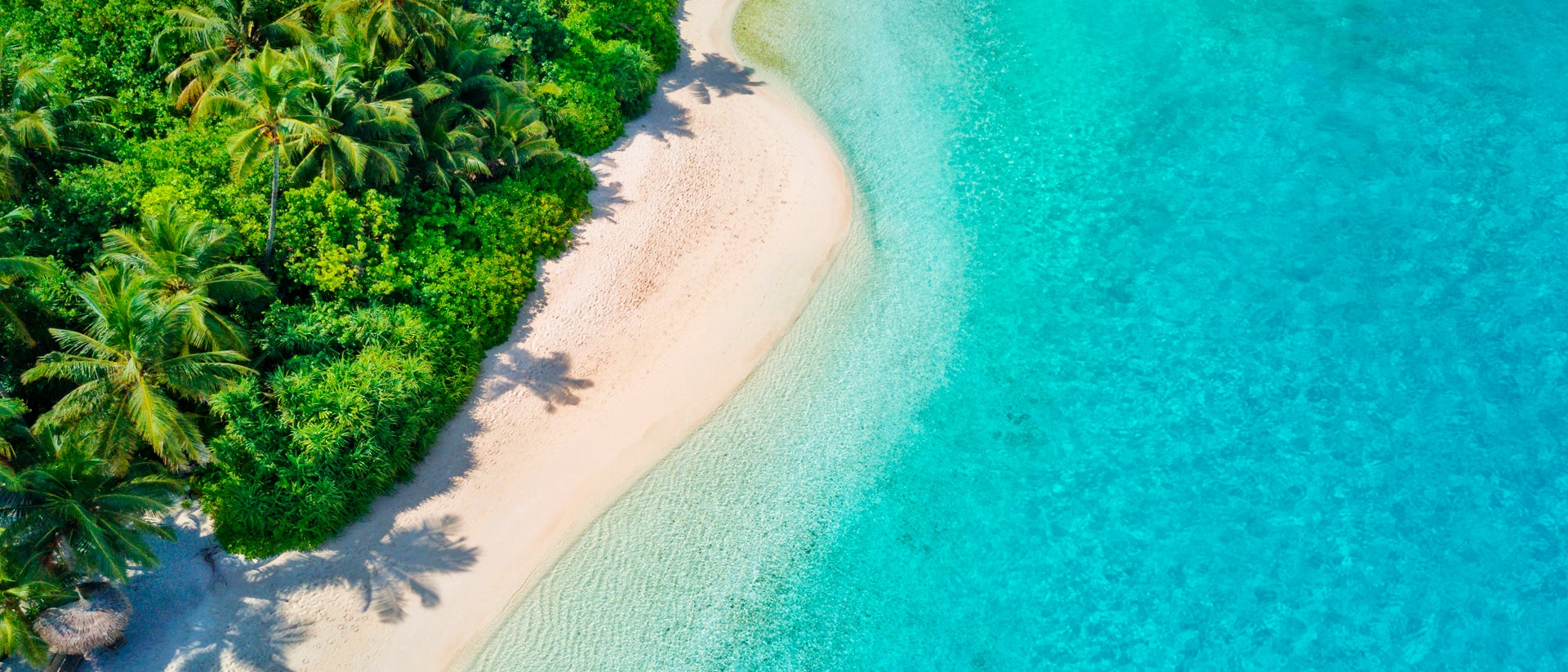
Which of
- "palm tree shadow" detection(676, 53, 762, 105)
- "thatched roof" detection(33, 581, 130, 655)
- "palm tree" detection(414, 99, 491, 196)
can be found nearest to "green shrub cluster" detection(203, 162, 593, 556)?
"palm tree" detection(414, 99, 491, 196)

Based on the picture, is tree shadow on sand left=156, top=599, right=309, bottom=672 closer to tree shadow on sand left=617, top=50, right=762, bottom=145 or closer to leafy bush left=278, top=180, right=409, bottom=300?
leafy bush left=278, top=180, right=409, bottom=300

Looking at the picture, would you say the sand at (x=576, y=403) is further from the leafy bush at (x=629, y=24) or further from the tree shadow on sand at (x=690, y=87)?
the leafy bush at (x=629, y=24)

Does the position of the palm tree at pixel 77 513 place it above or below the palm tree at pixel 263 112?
below

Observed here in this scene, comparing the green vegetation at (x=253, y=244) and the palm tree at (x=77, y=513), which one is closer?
the palm tree at (x=77, y=513)

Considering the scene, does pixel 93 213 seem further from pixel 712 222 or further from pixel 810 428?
pixel 810 428

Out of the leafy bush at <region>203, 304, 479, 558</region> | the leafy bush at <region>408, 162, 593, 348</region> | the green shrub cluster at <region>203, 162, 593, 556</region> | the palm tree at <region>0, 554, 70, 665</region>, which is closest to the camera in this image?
the palm tree at <region>0, 554, 70, 665</region>

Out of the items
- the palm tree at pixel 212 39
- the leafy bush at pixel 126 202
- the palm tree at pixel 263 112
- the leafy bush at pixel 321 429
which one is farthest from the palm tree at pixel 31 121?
the leafy bush at pixel 321 429

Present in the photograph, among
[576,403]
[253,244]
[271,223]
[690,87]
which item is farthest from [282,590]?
[690,87]
